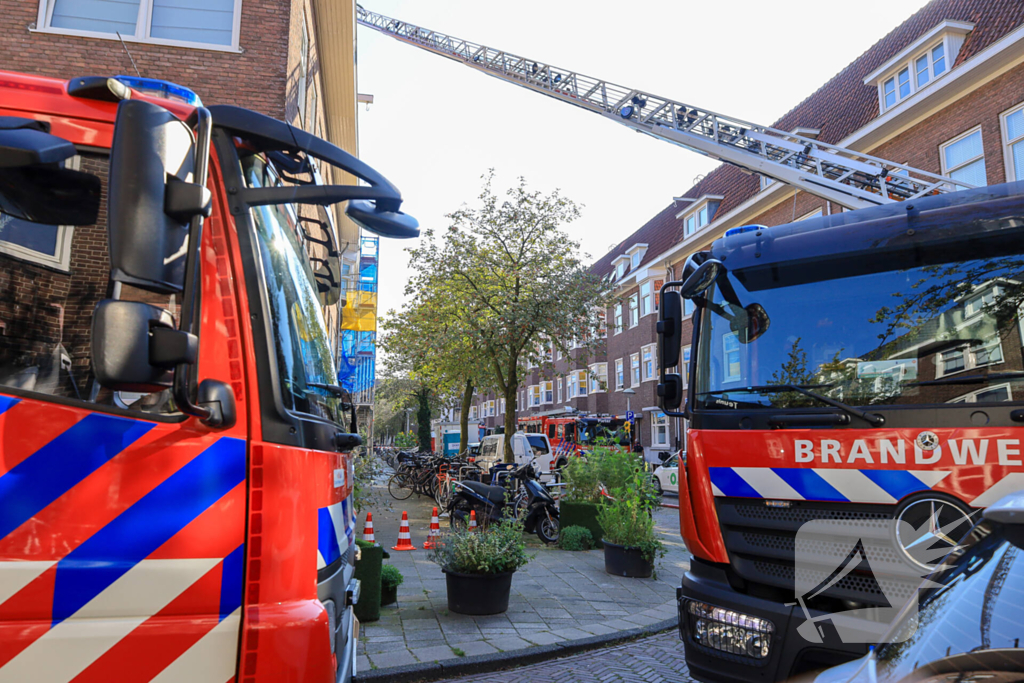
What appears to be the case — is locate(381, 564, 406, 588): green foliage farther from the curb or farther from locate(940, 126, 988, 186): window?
locate(940, 126, 988, 186): window

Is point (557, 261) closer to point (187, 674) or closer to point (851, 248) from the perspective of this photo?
point (851, 248)

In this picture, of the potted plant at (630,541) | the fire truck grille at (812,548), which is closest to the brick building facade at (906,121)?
the fire truck grille at (812,548)

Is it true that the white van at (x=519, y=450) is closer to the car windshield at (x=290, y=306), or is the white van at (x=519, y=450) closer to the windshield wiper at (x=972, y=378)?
the windshield wiper at (x=972, y=378)

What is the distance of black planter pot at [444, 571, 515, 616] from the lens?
21.0ft

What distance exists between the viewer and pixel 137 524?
2.04 metres

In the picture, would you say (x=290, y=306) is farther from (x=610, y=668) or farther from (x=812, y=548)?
(x=610, y=668)

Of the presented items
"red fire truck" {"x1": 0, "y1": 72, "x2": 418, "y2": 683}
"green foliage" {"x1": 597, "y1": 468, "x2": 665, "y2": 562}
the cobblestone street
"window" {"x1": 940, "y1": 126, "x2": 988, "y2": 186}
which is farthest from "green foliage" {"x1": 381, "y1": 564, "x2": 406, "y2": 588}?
"window" {"x1": 940, "y1": 126, "x2": 988, "y2": 186}

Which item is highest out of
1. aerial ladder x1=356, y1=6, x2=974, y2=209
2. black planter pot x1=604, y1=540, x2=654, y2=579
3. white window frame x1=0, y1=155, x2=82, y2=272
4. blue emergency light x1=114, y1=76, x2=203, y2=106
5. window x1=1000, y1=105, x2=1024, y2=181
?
window x1=1000, y1=105, x2=1024, y2=181

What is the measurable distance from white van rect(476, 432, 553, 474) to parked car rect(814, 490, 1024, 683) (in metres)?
15.9

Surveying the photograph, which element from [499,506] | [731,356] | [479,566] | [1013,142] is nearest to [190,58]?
[499,506]

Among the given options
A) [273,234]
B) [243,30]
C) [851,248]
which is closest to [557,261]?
[243,30]

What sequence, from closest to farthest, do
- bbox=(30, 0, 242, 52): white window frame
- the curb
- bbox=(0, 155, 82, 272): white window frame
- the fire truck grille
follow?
bbox=(0, 155, 82, 272): white window frame, the fire truck grille, the curb, bbox=(30, 0, 242, 52): white window frame

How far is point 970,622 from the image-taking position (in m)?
1.52

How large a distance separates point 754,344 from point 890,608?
1.48 meters
